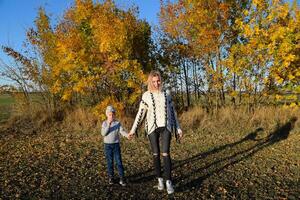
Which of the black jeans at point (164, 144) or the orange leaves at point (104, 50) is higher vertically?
the orange leaves at point (104, 50)

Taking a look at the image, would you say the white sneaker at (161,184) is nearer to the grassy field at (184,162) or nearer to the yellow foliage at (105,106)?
the grassy field at (184,162)

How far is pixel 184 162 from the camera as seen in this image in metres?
7.93

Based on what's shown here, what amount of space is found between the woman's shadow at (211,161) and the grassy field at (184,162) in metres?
0.02

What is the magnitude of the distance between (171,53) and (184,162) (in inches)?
319

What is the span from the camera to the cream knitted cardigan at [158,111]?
543 centimetres

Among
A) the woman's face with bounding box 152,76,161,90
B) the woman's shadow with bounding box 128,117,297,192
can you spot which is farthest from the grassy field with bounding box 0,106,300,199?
the woman's face with bounding box 152,76,161,90

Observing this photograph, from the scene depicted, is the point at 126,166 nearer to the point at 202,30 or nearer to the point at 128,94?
the point at 128,94

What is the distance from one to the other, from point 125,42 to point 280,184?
7.46m

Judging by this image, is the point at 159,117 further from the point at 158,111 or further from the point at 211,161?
the point at 211,161

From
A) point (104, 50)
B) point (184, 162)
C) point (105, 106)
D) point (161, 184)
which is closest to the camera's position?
point (161, 184)

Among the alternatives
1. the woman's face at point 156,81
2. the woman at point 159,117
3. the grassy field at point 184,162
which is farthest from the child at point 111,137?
the woman's face at point 156,81

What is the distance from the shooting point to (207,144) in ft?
32.9

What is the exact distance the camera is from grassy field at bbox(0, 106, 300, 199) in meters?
5.87

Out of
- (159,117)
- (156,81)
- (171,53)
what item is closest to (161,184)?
(159,117)
